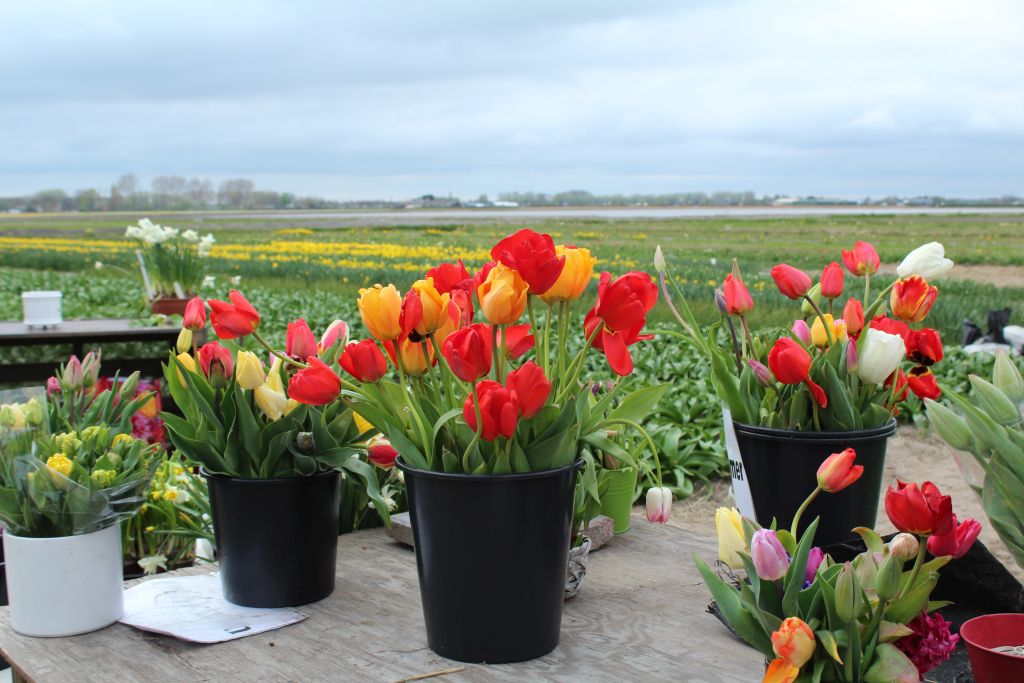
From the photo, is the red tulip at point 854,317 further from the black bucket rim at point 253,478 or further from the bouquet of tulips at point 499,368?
the black bucket rim at point 253,478

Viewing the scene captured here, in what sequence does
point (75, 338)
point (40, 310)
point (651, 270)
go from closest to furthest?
point (75, 338)
point (40, 310)
point (651, 270)

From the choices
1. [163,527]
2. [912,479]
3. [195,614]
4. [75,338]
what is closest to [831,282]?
[195,614]

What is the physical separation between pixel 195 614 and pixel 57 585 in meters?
0.18

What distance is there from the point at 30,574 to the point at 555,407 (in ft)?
2.29

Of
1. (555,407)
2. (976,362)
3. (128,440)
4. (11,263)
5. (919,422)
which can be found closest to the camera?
(555,407)

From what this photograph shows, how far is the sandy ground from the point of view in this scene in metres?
4.14

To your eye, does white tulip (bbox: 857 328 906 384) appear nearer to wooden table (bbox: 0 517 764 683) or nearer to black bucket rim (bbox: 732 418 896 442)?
black bucket rim (bbox: 732 418 896 442)

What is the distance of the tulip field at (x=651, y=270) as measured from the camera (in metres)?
5.50

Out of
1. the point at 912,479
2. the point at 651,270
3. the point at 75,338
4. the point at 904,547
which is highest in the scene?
the point at 904,547

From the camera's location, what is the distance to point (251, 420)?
1306 millimetres

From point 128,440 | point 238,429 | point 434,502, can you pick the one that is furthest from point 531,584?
point 128,440

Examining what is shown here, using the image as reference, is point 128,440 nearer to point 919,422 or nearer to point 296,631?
point 296,631

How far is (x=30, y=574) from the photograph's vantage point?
1258 mm

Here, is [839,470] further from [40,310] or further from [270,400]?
[40,310]
